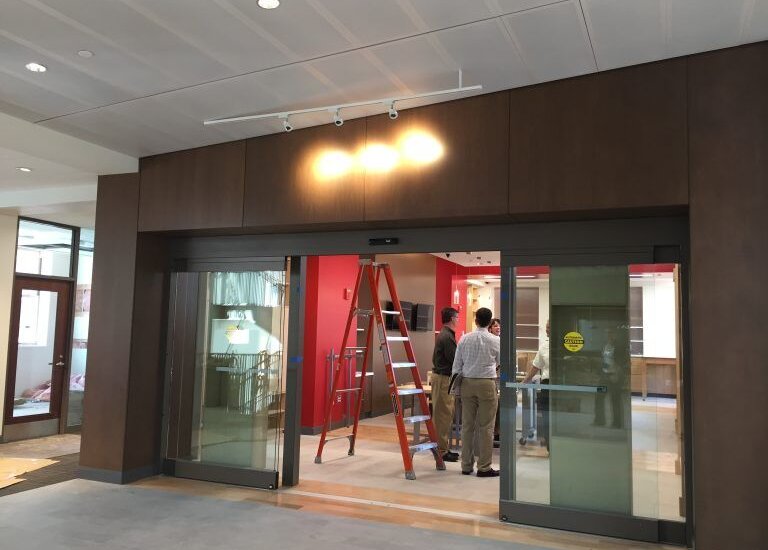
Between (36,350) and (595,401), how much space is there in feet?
23.4

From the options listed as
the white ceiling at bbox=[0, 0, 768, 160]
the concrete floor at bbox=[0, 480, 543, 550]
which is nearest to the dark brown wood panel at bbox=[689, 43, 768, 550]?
the white ceiling at bbox=[0, 0, 768, 160]

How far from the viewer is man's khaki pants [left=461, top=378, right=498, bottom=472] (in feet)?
19.9

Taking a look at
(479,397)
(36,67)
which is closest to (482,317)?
(479,397)

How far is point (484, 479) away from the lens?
19.4 ft

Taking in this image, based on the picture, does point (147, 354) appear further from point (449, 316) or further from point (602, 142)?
point (602, 142)

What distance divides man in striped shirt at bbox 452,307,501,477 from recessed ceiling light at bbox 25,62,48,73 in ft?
13.6

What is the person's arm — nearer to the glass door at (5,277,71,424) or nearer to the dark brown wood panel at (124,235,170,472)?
the dark brown wood panel at (124,235,170,472)

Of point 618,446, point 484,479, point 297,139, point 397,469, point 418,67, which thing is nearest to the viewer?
point 418,67

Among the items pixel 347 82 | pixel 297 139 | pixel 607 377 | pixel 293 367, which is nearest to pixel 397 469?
pixel 293 367

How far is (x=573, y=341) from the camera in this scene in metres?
4.52

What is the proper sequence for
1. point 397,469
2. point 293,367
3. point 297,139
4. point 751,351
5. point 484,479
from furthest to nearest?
point 397,469, point 484,479, point 293,367, point 297,139, point 751,351

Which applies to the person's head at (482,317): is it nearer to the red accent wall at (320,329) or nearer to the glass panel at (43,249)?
the red accent wall at (320,329)

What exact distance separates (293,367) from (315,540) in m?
1.68

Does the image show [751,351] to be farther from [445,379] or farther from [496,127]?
[445,379]
